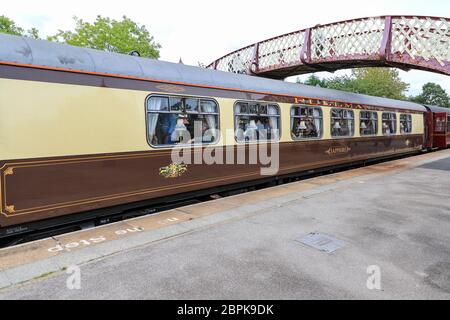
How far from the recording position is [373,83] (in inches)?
1725

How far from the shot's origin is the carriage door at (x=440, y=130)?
19.7 meters

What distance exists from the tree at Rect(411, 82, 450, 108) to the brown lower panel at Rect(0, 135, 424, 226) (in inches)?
3156

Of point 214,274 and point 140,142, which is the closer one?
point 214,274

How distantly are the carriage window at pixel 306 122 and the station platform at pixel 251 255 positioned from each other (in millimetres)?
3301

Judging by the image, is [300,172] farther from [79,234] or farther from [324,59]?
[324,59]

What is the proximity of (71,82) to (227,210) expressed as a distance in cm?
361

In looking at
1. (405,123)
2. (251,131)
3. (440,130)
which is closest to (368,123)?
(405,123)

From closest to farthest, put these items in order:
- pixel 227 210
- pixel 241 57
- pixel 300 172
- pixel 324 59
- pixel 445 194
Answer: pixel 227 210 → pixel 445 194 → pixel 300 172 → pixel 324 59 → pixel 241 57

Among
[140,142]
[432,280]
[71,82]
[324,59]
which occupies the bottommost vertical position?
[432,280]

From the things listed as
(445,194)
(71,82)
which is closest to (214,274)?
(71,82)

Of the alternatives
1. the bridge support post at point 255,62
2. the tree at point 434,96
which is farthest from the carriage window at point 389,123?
the tree at point 434,96

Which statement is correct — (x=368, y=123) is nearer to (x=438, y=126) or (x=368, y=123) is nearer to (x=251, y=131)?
(x=251, y=131)

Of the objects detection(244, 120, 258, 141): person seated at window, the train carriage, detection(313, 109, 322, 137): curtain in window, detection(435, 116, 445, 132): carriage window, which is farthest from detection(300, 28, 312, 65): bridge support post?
detection(244, 120, 258, 141): person seated at window

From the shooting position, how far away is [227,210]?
630cm
